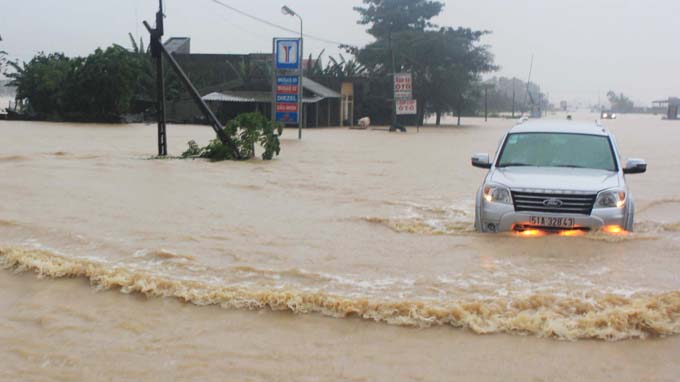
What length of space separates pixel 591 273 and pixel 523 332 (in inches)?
83.3

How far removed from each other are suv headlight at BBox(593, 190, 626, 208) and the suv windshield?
864 millimetres

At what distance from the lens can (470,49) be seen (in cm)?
6059

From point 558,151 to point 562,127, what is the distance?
0.55 m

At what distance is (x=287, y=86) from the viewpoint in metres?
34.1

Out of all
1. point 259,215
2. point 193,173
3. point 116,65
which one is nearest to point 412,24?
point 116,65

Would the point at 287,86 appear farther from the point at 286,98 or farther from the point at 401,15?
the point at 401,15

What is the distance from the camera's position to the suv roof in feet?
31.1

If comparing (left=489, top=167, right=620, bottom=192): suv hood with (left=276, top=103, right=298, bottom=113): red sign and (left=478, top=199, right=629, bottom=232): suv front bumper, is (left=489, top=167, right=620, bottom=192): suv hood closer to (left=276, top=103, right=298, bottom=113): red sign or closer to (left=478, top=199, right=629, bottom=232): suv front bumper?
(left=478, top=199, right=629, bottom=232): suv front bumper

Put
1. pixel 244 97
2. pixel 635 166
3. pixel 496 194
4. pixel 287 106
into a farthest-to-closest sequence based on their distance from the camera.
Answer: pixel 244 97
pixel 287 106
pixel 635 166
pixel 496 194

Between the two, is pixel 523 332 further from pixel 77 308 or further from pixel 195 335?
pixel 77 308

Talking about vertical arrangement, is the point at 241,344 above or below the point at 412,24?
below

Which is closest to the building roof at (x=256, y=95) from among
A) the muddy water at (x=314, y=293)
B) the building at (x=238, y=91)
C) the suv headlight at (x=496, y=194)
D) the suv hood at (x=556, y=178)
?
the building at (x=238, y=91)

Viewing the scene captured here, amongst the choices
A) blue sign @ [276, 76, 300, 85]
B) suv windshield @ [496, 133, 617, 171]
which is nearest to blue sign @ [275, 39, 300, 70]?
blue sign @ [276, 76, 300, 85]

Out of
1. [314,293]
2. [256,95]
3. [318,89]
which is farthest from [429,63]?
[314,293]
